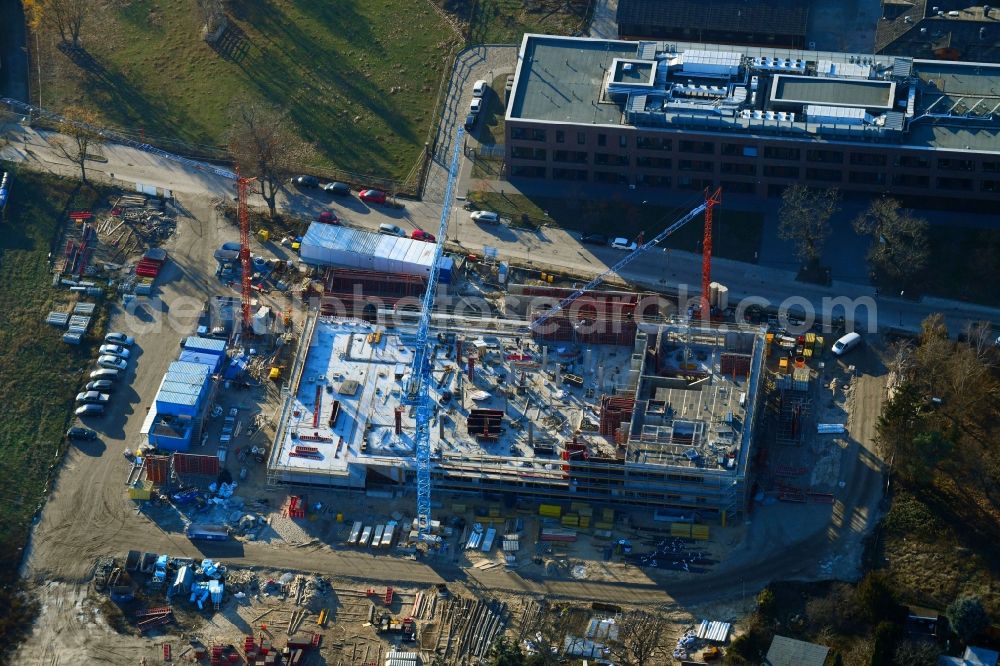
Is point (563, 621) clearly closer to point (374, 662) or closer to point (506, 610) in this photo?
point (506, 610)

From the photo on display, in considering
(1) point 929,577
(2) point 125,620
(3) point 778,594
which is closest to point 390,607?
(2) point 125,620

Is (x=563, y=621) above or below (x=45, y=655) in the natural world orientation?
above

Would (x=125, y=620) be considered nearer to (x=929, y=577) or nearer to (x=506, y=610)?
(x=506, y=610)

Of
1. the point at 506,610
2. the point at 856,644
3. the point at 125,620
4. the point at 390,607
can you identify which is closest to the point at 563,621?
the point at 506,610

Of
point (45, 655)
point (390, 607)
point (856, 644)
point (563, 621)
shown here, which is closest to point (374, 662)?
point (390, 607)

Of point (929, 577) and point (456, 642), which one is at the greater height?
point (929, 577)

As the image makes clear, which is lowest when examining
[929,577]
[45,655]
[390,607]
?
[45,655]
